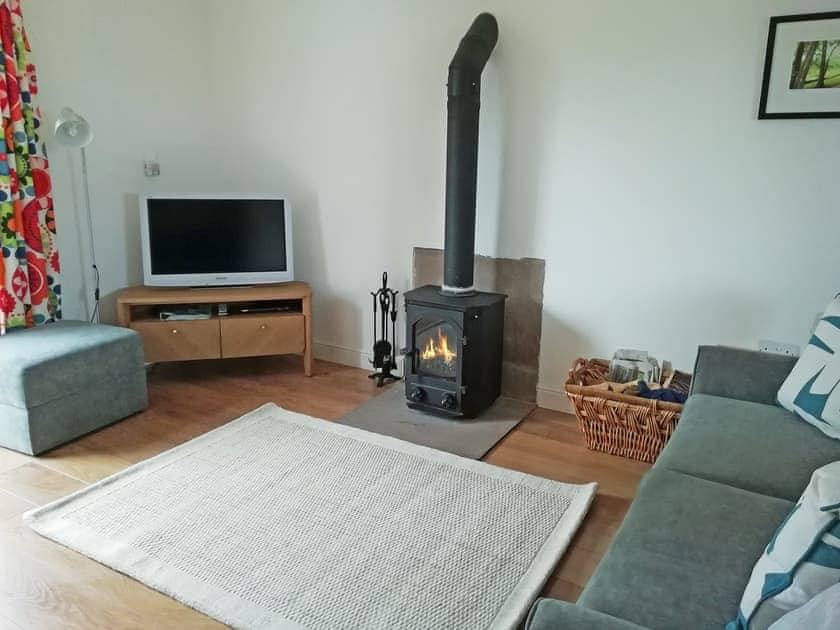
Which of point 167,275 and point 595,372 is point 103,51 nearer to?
point 167,275

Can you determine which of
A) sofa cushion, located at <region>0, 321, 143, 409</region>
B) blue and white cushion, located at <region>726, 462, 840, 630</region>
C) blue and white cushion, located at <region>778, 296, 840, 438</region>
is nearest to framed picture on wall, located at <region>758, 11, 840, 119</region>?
blue and white cushion, located at <region>778, 296, 840, 438</region>

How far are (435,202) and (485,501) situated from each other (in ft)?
5.79

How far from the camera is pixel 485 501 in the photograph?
96.9 inches

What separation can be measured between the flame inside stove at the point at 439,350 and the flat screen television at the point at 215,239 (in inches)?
42.5

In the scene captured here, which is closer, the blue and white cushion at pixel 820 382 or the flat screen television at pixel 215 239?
the blue and white cushion at pixel 820 382

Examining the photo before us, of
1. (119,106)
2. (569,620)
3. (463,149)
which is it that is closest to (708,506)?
(569,620)

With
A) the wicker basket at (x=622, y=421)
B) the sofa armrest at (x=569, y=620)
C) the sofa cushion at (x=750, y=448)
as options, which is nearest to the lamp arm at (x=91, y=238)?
the wicker basket at (x=622, y=421)

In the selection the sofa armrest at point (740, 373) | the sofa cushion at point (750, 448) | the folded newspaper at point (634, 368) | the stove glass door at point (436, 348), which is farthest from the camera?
the stove glass door at point (436, 348)

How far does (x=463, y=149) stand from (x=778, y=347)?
1.70 m

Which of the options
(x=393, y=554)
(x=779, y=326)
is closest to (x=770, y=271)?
(x=779, y=326)

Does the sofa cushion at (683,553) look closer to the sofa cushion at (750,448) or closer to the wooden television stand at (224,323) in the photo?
the sofa cushion at (750,448)

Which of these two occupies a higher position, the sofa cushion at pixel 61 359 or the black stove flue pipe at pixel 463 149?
the black stove flue pipe at pixel 463 149

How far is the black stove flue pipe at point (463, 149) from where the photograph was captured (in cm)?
301

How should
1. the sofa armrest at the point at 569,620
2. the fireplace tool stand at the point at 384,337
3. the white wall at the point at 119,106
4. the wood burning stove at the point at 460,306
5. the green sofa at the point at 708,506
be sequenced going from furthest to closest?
the fireplace tool stand at the point at 384,337 → the white wall at the point at 119,106 → the wood burning stove at the point at 460,306 → the green sofa at the point at 708,506 → the sofa armrest at the point at 569,620
